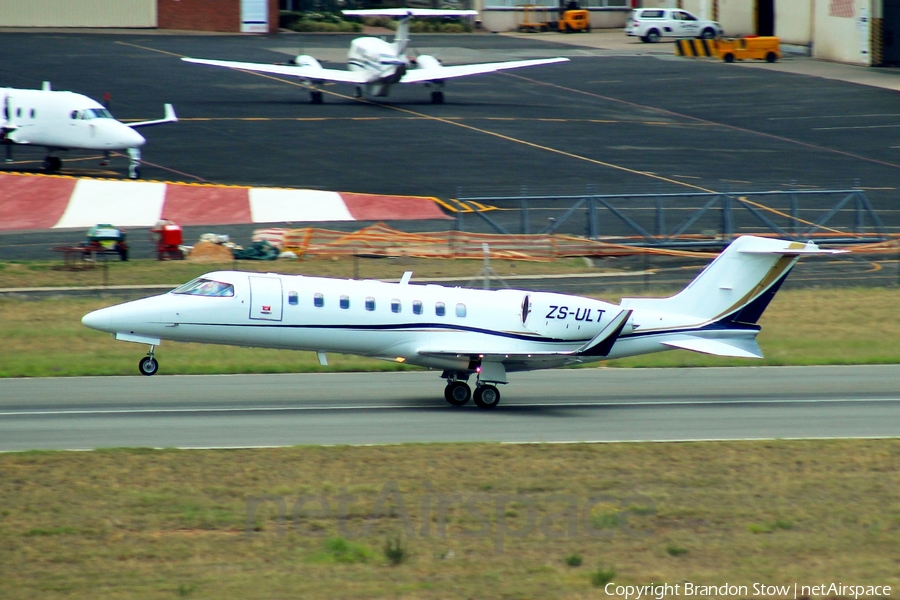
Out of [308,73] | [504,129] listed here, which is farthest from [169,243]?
[308,73]

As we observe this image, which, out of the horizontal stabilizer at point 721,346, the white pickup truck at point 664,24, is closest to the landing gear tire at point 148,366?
the horizontal stabilizer at point 721,346

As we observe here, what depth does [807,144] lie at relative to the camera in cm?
5772

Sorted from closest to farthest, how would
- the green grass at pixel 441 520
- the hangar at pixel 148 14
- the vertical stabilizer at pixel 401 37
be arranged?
the green grass at pixel 441 520, the vertical stabilizer at pixel 401 37, the hangar at pixel 148 14

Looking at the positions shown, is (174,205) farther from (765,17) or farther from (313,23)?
(765,17)

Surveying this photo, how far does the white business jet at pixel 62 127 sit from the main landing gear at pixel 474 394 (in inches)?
1150

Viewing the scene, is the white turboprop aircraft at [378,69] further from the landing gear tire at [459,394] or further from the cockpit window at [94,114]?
the landing gear tire at [459,394]

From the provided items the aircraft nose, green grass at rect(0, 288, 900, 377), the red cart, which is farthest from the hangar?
green grass at rect(0, 288, 900, 377)

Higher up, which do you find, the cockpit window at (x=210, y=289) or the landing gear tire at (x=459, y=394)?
the cockpit window at (x=210, y=289)

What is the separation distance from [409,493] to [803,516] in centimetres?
563

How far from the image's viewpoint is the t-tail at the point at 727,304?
24.1 metres

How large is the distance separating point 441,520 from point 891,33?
232 ft

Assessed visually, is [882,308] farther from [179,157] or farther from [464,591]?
[179,157]

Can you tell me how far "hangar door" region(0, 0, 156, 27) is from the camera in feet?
282

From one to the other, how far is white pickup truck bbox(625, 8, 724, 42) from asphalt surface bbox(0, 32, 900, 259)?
8668mm
